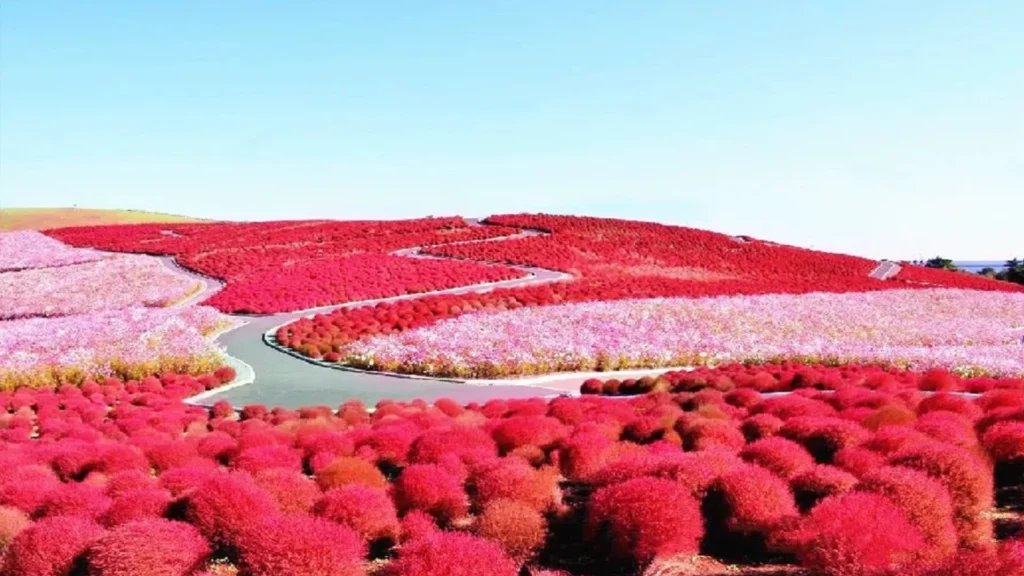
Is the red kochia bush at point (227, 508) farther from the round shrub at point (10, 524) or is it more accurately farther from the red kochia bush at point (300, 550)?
the round shrub at point (10, 524)

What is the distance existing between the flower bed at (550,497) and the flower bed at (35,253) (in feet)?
144

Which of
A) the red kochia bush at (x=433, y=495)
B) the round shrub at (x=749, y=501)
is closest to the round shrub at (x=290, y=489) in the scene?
the red kochia bush at (x=433, y=495)

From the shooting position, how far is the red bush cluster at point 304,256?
36156 mm

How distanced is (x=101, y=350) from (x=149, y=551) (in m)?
18.0

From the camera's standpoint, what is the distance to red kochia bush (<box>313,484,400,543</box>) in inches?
304

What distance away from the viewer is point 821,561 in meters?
6.33

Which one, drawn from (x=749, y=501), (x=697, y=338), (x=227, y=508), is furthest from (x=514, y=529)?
(x=697, y=338)

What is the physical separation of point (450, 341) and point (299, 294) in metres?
13.5

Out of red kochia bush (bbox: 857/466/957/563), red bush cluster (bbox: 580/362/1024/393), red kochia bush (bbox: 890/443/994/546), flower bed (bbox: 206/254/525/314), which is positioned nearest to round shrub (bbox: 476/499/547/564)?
red kochia bush (bbox: 857/466/957/563)

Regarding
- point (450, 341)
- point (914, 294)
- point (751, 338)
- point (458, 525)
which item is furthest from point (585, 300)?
point (458, 525)

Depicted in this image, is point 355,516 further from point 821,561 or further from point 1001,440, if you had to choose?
point 1001,440

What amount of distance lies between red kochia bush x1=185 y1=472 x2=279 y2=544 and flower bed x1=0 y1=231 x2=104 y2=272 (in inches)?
1865

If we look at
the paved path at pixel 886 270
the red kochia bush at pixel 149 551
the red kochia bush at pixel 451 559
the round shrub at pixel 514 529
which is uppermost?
the paved path at pixel 886 270

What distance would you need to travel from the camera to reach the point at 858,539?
20.6 feet
